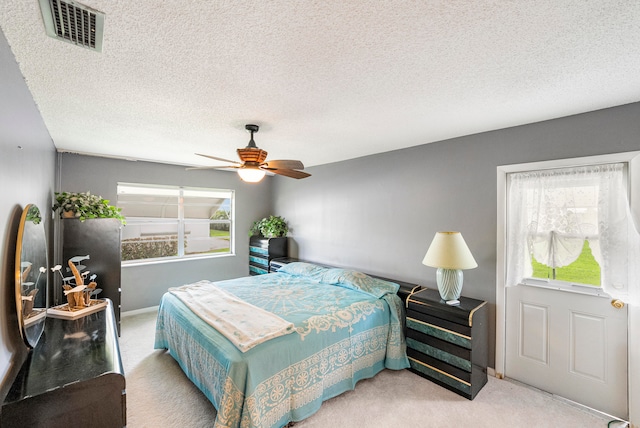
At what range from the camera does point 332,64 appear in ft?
5.19

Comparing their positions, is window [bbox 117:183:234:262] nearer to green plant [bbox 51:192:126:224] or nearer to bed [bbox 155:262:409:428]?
green plant [bbox 51:192:126:224]

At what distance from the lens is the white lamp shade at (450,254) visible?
8.57ft

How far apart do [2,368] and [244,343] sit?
120cm

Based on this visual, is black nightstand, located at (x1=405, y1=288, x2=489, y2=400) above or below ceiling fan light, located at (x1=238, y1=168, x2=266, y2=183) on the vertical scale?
below

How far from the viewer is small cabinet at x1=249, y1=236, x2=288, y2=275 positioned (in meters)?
5.13

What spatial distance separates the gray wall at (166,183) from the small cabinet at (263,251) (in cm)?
16

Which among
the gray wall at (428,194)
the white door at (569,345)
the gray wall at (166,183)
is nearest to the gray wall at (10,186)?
the gray wall at (166,183)

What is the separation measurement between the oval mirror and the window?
8.73 ft

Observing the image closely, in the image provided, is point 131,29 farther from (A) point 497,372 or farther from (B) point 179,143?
(A) point 497,372

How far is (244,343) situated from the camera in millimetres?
1963

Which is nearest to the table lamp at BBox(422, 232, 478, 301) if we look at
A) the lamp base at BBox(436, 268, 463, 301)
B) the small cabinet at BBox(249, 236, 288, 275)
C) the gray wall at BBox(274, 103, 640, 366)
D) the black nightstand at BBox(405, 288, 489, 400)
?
the lamp base at BBox(436, 268, 463, 301)

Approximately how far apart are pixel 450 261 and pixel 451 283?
0.81ft

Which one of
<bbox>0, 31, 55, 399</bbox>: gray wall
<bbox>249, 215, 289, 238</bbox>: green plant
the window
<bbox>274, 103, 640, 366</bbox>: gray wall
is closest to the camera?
<bbox>0, 31, 55, 399</bbox>: gray wall

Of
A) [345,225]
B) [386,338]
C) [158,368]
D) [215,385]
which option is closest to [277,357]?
[215,385]
